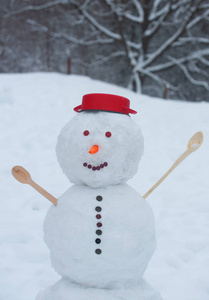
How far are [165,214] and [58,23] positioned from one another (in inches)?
407

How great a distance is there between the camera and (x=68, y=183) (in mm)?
4082

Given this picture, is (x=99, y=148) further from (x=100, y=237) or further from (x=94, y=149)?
(x=100, y=237)

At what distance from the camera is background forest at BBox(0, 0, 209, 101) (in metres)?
10.5

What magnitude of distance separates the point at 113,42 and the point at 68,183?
8472 millimetres

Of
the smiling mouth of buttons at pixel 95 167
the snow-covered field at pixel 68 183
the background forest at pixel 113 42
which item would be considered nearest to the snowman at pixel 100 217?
the smiling mouth of buttons at pixel 95 167

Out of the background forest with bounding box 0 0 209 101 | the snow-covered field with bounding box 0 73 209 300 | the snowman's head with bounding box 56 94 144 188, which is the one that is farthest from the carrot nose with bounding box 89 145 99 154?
the background forest with bounding box 0 0 209 101

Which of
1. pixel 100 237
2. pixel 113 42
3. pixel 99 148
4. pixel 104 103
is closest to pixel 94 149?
pixel 99 148

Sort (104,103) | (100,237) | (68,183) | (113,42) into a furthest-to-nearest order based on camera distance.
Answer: (113,42) → (68,183) → (104,103) → (100,237)

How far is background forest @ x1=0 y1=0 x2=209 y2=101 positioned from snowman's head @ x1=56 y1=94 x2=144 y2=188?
8.94 m

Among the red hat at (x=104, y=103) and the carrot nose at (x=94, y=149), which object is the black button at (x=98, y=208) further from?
the red hat at (x=104, y=103)

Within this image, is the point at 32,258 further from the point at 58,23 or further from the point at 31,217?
the point at 58,23

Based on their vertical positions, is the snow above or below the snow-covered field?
above

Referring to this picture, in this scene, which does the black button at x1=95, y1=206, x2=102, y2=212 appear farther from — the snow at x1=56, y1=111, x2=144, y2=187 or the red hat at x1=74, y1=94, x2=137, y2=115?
the red hat at x1=74, y1=94, x2=137, y2=115

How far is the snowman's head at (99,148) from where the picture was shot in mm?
1604
